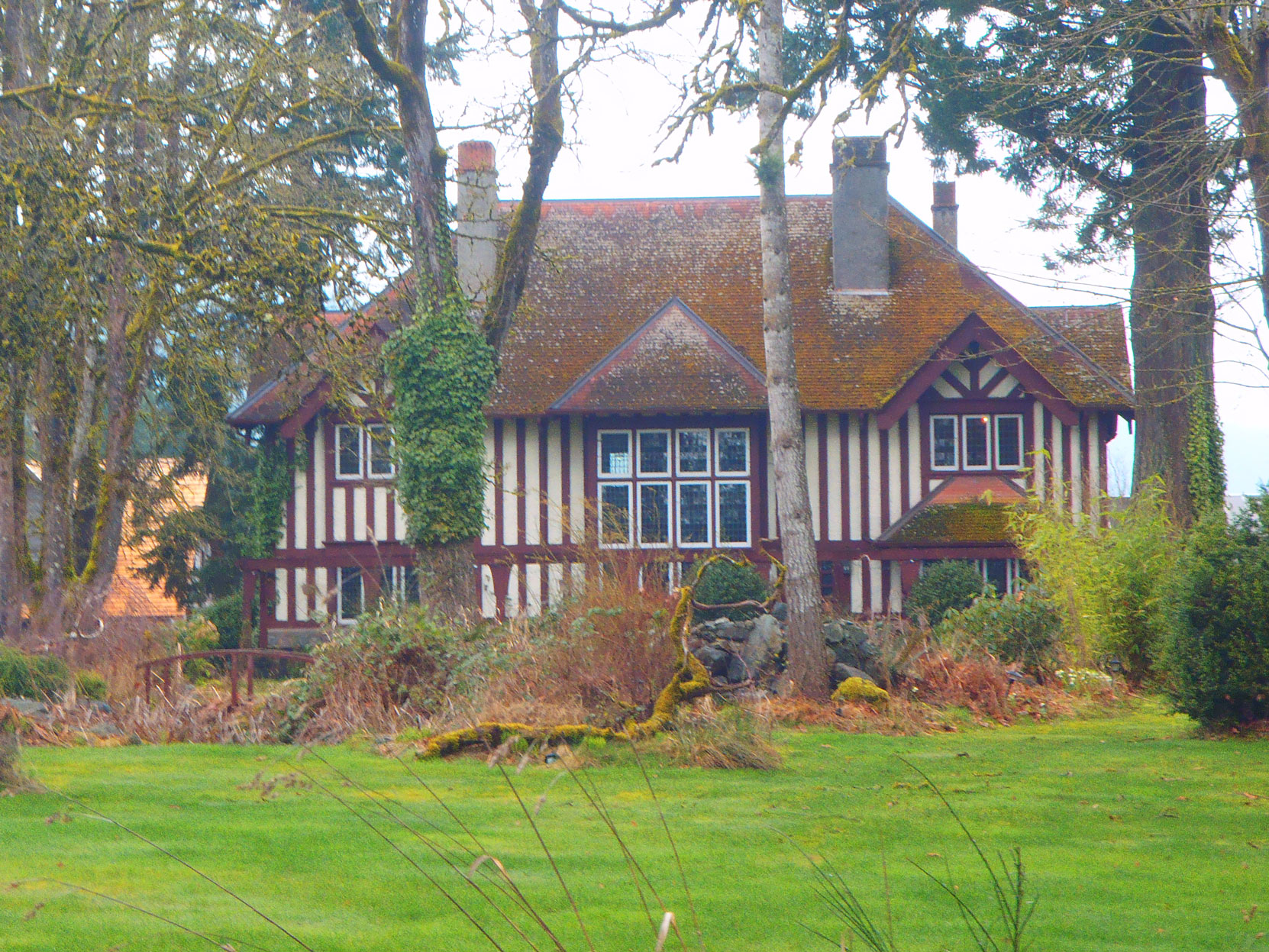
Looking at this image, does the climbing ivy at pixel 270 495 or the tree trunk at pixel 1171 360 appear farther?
the climbing ivy at pixel 270 495

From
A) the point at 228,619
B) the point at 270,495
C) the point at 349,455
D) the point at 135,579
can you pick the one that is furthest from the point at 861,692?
the point at 135,579

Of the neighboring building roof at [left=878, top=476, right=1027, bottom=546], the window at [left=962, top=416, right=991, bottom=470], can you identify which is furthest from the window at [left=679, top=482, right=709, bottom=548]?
the window at [left=962, top=416, right=991, bottom=470]

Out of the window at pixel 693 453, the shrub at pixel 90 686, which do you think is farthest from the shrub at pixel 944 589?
the shrub at pixel 90 686

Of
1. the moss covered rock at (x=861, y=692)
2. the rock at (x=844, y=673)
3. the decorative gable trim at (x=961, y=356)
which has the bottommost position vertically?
the moss covered rock at (x=861, y=692)

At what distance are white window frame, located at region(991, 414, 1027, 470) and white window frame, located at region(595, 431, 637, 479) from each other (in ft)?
20.8

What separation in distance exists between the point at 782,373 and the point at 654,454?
9152 millimetres

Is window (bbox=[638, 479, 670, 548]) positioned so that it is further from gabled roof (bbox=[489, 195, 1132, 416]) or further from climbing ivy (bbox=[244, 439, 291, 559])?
climbing ivy (bbox=[244, 439, 291, 559])

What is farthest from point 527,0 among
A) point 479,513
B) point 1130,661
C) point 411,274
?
point 1130,661

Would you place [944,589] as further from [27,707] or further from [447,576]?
[27,707]

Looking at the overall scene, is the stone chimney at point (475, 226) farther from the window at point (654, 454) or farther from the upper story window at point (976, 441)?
the upper story window at point (976, 441)

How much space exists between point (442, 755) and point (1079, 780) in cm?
420

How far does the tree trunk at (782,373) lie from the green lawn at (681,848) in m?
3.77

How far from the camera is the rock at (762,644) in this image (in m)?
12.8

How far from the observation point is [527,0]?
1492 centimetres
